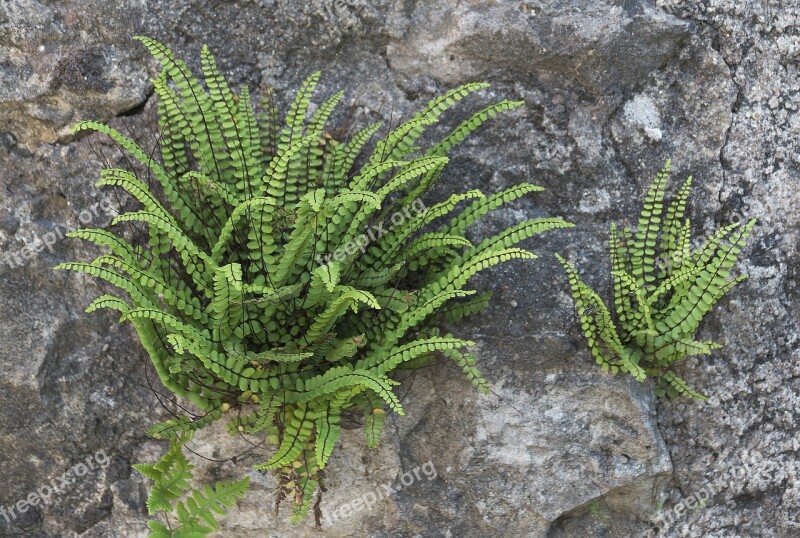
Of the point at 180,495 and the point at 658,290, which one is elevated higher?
the point at 658,290

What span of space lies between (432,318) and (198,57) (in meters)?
1.89

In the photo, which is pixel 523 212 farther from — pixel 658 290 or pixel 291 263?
pixel 291 263

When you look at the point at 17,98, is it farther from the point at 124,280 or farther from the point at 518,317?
the point at 518,317

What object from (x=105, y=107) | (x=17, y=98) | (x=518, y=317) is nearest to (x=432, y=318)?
(x=518, y=317)

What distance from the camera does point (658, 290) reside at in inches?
158

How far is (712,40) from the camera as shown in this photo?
431 centimetres

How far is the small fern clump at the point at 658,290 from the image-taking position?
3.99 metres

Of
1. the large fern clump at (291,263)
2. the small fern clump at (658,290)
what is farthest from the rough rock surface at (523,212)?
the large fern clump at (291,263)

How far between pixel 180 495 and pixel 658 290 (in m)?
2.61

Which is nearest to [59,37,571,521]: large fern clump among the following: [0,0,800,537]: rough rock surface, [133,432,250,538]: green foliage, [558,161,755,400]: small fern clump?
[133,432,250,538]: green foliage

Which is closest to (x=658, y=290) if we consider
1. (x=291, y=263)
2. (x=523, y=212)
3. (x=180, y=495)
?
(x=523, y=212)

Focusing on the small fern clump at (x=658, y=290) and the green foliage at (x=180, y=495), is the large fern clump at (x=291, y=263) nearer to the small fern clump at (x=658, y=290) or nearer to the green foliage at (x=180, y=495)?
the green foliage at (x=180, y=495)

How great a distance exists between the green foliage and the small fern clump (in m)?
2.00

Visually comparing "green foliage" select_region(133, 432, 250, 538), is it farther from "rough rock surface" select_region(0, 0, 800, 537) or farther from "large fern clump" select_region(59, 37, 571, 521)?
"rough rock surface" select_region(0, 0, 800, 537)
